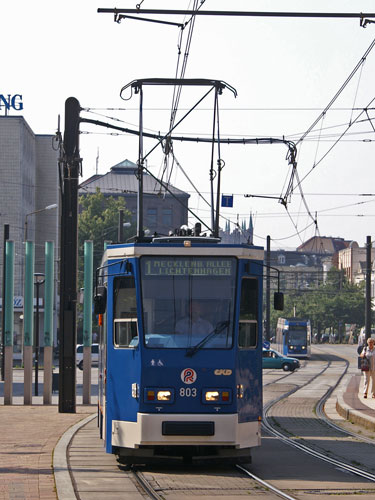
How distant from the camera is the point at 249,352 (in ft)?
42.0

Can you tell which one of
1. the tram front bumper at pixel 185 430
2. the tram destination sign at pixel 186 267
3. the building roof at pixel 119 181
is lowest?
the tram front bumper at pixel 185 430

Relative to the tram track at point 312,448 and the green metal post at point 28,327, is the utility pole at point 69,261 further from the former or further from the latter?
the tram track at point 312,448

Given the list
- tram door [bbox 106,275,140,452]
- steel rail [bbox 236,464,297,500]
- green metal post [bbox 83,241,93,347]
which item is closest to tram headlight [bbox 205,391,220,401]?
tram door [bbox 106,275,140,452]

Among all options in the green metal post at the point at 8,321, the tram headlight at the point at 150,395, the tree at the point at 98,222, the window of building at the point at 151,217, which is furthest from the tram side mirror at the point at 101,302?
the window of building at the point at 151,217

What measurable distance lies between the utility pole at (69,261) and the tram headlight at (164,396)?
1147cm

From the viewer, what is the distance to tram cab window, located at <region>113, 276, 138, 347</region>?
12664 mm

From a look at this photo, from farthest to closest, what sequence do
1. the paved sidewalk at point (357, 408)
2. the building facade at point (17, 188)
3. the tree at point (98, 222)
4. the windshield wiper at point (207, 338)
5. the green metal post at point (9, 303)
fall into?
the tree at point (98, 222)
the building facade at point (17, 188)
the green metal post at point (9, 303)
the paved sidewalk at point (357, 408)
the windshield wiper at point (207, 338)

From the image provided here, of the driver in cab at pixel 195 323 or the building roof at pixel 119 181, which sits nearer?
the driver in cab at pixel 195 323

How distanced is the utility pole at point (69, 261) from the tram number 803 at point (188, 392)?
1153cm

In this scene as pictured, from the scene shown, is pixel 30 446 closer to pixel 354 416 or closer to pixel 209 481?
pixel 209 481

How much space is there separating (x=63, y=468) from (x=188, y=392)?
182 cm

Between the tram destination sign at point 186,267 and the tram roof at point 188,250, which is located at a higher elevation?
the tram roof at point 188,250

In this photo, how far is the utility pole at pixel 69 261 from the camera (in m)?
23.6

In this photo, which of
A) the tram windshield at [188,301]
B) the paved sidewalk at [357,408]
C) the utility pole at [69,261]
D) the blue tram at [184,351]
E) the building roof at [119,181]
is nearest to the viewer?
the blue tram at [184,351]
